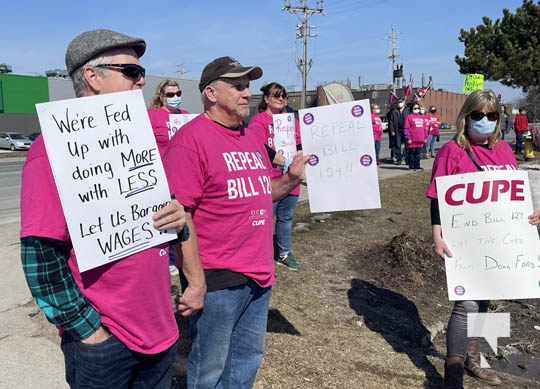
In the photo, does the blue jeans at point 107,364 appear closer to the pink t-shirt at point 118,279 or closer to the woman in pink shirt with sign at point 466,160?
the pink t-shirt at point 118,279

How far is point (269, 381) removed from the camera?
10.9 feet

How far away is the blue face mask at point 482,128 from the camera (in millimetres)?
3199

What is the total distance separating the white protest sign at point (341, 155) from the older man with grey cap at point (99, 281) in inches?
79.0

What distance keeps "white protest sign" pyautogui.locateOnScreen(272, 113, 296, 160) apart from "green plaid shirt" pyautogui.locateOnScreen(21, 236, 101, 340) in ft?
13.1

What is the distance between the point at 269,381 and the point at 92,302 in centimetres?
196

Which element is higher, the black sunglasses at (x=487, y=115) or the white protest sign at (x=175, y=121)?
the white protest sign at (x=175, y=121)

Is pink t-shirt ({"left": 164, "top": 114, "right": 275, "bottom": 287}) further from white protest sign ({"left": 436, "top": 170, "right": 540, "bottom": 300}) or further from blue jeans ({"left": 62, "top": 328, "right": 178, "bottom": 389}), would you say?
white protest sign ({"left": 436, "top": 170, "right": 540, "bottom": 300})

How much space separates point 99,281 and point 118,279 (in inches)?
2.5

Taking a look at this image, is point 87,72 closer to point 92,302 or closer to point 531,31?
point 92,302

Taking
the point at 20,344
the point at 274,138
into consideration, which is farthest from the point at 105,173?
the point at 274,138

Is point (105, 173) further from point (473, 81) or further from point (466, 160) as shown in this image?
point (473, 81)

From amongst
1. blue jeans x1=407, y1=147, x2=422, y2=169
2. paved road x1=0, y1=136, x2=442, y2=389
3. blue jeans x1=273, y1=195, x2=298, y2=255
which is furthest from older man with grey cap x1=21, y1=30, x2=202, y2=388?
blue jeans x1=407, y1=147, x2=422, y2=169

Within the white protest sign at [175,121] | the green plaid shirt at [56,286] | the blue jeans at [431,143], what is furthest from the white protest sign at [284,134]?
the blue jeans at [431,143]

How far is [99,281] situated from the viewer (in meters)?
1.70
